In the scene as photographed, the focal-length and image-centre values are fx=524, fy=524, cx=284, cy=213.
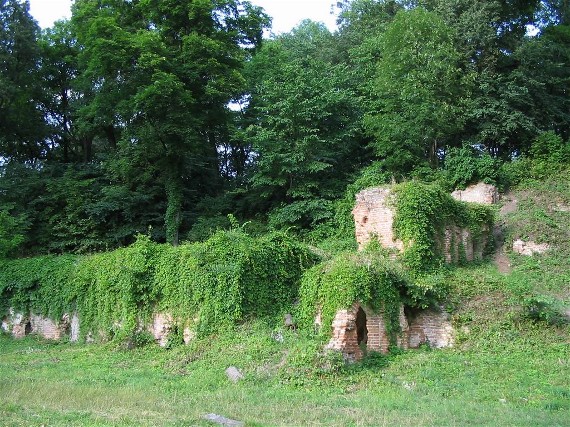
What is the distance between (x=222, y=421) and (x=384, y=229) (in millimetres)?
10161

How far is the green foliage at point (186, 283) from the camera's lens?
14789mm

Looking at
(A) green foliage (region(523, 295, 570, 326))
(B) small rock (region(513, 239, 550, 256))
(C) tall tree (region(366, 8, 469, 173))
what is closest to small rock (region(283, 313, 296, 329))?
(A) green foliage (region(523, 295, 570, 326))

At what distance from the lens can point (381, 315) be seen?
45.7 ft

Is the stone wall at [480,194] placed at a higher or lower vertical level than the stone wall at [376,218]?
higher

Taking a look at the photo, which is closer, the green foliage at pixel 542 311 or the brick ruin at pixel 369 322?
the brick ruin at pixel 369 322

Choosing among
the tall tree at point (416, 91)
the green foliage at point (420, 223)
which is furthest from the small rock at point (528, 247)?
the tall tree at point (416, 91)

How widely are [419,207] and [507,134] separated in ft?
40.1

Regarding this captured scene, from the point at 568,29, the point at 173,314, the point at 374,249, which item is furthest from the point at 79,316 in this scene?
the point at 568,29

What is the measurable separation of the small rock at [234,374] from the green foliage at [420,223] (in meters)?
6.51

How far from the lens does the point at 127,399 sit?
10078 mm

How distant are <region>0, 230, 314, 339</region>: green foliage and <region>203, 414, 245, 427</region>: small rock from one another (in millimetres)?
5700

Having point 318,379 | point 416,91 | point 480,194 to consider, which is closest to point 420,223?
point 318,379

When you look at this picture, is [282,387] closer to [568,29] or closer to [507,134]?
[507,134]

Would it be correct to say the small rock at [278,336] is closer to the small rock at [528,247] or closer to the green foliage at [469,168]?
the small rock at [528,247]
